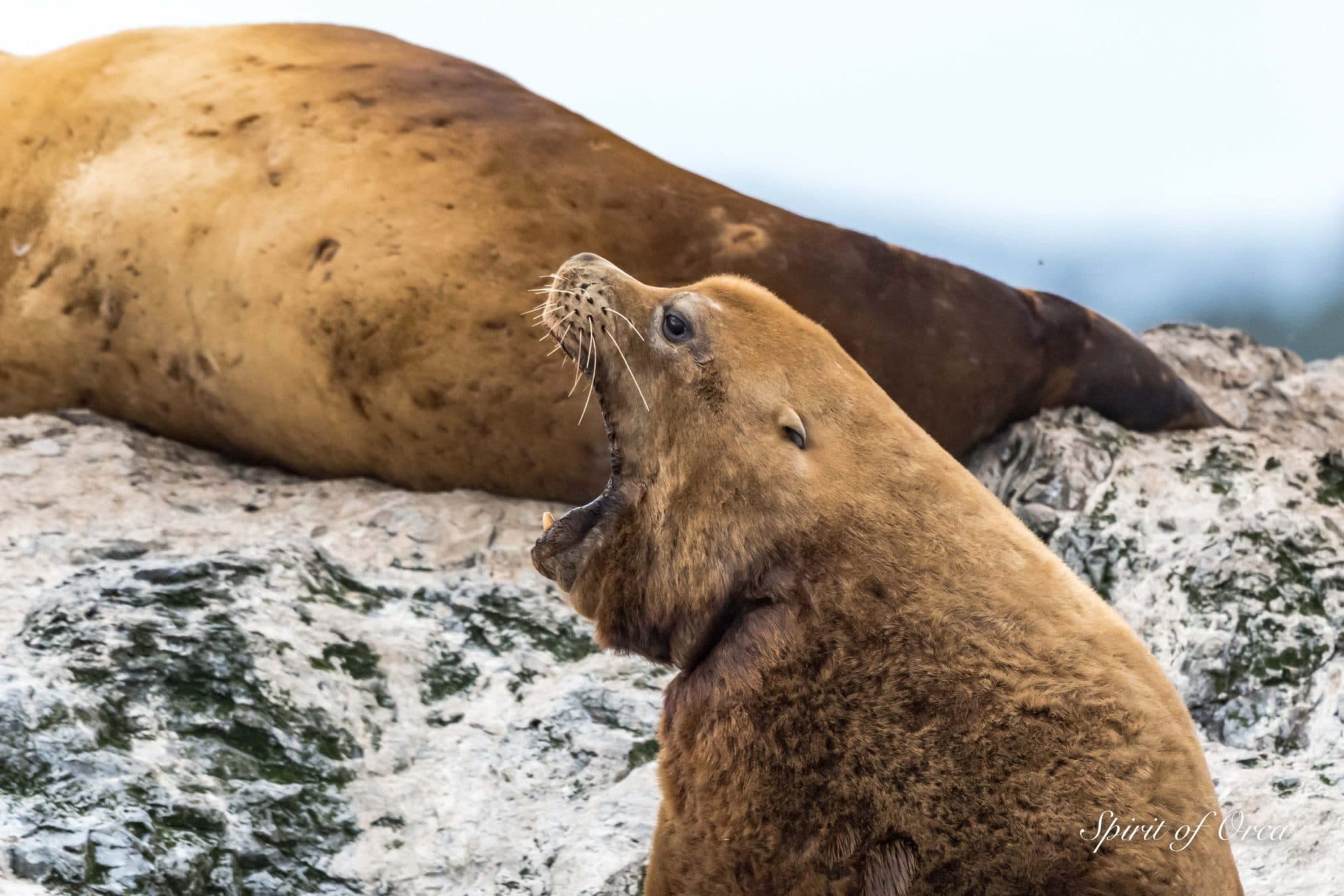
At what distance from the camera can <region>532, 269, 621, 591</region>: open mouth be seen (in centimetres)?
213

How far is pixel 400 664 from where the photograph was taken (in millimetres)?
3051

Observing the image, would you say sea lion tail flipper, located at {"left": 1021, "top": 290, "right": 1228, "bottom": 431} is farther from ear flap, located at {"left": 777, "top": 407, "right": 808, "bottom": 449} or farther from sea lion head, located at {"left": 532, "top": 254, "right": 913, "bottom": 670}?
ear flap, located at {"left": 777, "top": 407, "right": 808, "bottom": 449}

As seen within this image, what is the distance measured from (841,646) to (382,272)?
228 cm

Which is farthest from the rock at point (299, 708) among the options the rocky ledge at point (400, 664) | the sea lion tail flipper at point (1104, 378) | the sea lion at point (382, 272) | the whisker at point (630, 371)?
the sea lion tail flipper at point (1104, 378)

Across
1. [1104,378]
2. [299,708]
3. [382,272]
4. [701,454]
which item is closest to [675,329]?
[701,454]

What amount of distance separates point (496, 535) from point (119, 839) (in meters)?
1.54

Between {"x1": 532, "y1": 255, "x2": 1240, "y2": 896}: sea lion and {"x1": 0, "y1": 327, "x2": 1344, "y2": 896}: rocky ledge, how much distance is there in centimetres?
65

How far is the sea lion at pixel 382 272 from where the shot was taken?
3.78m

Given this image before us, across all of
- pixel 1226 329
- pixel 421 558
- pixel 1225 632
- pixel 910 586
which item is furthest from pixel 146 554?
pixel 1226 329

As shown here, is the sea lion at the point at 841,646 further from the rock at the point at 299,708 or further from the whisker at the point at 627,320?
the rock at the point at 299,708

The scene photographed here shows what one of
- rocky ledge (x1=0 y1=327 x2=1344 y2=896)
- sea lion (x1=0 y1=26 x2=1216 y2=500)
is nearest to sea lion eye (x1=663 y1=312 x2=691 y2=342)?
rocky ledge (x1=0 y1=327 x2=1344 y2=896)

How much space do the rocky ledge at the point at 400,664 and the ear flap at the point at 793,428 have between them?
0.94 metres

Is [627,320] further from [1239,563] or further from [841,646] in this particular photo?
[1239,563]

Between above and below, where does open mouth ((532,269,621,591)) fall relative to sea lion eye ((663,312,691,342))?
below
